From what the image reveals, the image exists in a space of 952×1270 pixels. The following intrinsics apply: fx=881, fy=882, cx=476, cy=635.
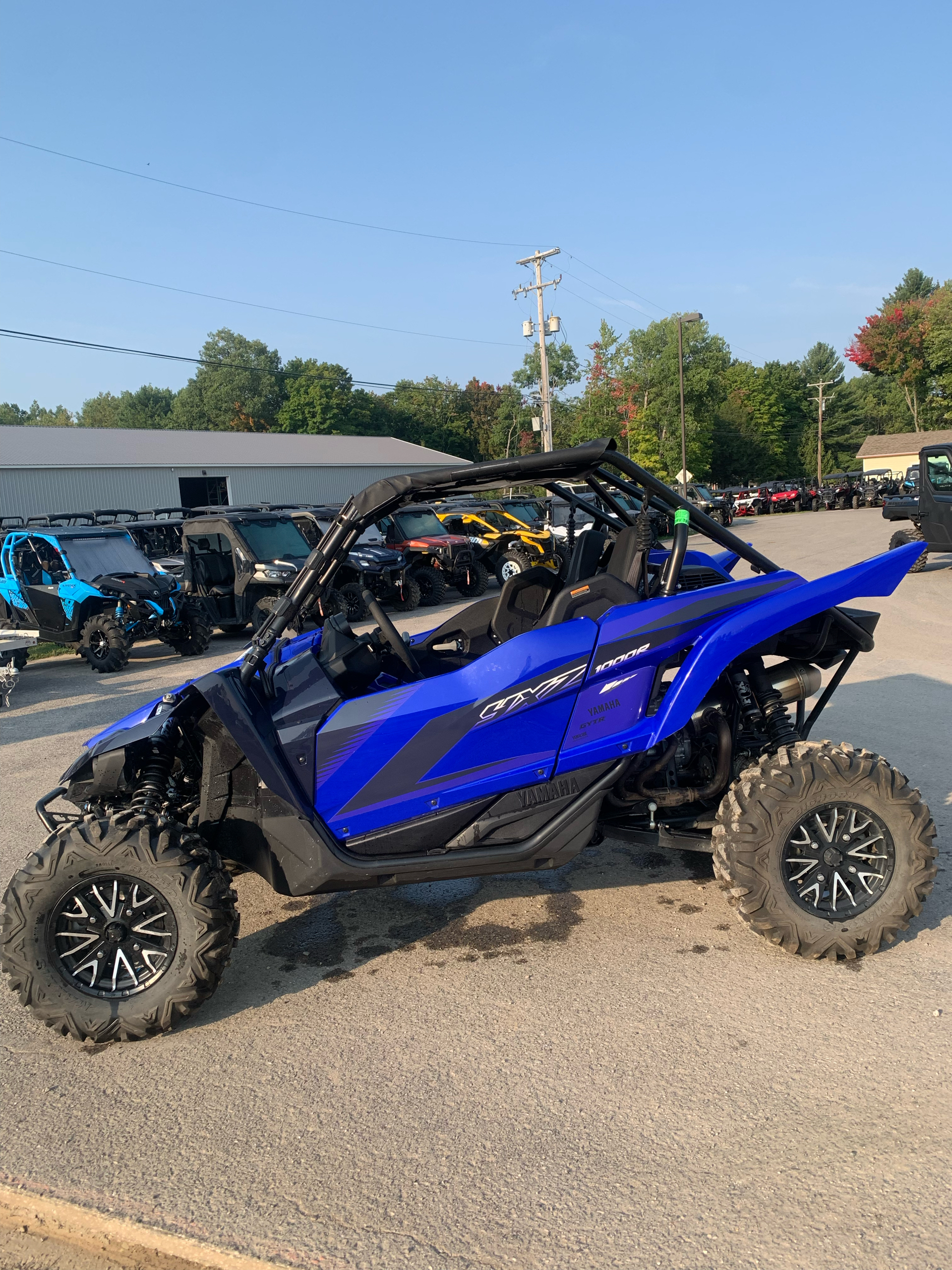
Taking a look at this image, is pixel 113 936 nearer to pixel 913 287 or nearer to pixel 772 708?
pixel 772 708

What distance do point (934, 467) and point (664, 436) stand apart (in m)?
46.4

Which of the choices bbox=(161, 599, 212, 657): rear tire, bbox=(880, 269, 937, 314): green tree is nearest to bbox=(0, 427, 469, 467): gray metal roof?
bbox=(161, 599, 212, 657): rear tire

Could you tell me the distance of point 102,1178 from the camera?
2.63 m

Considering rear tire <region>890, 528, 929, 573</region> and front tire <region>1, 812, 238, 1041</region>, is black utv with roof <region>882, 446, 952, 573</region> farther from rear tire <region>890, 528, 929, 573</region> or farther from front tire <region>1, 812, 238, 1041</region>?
front tire <region>1, 812, 238, 1041</region>

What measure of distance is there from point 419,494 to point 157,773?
5.71 ft

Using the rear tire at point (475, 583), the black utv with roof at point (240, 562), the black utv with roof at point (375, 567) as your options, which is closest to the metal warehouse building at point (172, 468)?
the rear tire at point (475, 583)

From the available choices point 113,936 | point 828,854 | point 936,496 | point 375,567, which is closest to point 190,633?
point 375,567

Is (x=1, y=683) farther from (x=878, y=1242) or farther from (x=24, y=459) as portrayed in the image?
(x=24, y=459)

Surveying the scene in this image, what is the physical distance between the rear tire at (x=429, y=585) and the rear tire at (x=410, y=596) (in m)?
0.24

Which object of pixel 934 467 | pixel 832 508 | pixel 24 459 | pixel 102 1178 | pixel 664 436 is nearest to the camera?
pixel 102 1178

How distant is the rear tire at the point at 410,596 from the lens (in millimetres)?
16250

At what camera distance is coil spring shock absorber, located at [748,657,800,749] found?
3.99 m

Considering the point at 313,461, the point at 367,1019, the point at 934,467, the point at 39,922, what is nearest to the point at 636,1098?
the point at 367,1019

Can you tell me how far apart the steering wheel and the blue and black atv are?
8670 mm
